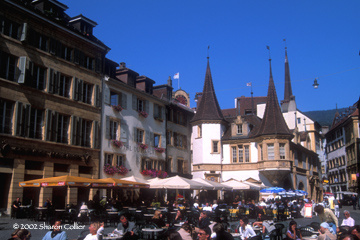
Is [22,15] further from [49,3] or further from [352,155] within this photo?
[352,155]

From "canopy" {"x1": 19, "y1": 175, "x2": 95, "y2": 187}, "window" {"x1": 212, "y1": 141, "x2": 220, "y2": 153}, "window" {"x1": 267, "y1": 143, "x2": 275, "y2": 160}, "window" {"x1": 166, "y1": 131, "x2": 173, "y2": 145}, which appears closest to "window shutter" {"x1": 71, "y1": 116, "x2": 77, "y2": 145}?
"canopy" {"x1": 19, "y1": 175, "x2": 95, "y2": 187}

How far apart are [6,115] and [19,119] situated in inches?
31.5

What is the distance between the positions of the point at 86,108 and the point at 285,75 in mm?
65469

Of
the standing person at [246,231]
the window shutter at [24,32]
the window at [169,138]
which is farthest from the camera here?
the window at [169,138]

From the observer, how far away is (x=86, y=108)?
29969mm

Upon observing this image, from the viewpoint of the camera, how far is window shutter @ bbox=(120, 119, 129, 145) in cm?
3341

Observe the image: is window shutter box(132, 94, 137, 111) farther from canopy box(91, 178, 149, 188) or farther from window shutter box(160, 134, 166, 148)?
canopy box(91, 178, 149, 188)

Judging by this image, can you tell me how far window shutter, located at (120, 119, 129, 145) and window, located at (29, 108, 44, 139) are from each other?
8.27 m

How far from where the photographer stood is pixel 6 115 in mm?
24031

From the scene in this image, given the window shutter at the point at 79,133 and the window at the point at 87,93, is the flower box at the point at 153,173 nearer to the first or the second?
the window shutter at the point at 79,133

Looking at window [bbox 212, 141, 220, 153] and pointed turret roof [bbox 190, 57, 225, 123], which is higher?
pointed turret roof [bbox 190, 57, 225, 123]

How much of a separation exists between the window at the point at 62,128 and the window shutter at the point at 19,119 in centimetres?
326

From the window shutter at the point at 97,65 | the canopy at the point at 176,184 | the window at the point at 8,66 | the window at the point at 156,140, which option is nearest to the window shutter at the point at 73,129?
the window shutter at the point at 97,65

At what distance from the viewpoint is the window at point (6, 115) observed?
930 inches
